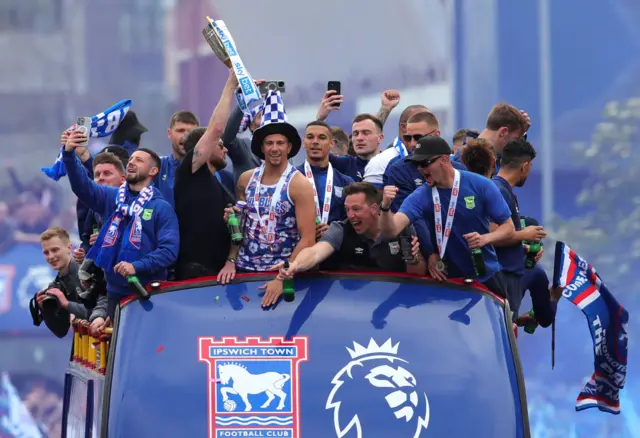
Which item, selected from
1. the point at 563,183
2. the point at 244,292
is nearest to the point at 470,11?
the point at 563,183

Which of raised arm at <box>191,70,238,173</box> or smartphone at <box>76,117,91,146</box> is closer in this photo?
raised arm at <box>191,70,238,173</box>

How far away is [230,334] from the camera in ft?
33.4

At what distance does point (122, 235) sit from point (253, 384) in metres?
1.73

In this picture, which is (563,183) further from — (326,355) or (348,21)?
(326,355)

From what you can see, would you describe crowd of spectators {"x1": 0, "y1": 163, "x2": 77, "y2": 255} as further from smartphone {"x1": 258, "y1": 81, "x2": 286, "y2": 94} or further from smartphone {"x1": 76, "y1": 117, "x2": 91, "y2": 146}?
smartphone {"x1": 76, "y1": 117, "x2": 91, "y2": 146}

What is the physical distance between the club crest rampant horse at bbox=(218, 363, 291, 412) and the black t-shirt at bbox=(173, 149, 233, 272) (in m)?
1.21

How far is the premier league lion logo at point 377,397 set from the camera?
385 inches

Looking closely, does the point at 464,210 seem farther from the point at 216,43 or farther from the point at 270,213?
the point at 216,43

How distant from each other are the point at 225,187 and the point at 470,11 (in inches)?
1138

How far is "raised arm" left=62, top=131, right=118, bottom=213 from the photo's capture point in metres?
11.3

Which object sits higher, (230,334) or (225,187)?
(225,187)

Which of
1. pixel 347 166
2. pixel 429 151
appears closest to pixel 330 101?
pixel 347 166

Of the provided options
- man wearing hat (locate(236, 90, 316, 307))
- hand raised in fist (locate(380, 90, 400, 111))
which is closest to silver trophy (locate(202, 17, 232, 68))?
man wearing hat (locate(236, 90, 316, 307))

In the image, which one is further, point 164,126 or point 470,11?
point 470,11
